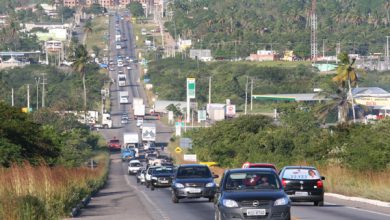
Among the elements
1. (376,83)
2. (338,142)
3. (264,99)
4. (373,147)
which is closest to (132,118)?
(264,99)

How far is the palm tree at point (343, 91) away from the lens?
120 m

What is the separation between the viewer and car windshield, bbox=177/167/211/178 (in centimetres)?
4376

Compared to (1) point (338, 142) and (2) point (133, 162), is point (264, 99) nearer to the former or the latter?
(2) point (133, 162)

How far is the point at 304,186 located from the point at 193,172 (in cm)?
616

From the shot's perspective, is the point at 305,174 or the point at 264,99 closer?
the point at 305,174

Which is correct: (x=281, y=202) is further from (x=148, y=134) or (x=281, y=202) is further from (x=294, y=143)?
(x=148, y=134)

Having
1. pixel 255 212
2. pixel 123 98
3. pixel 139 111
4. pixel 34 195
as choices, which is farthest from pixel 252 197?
pixel 123 98

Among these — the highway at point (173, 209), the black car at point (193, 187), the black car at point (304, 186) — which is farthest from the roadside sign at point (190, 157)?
the black car at point (304, 186)

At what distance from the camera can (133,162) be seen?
3755 inches

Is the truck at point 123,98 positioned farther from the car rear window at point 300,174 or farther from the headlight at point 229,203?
the headlight at point 229,203

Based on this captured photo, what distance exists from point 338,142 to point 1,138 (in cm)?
2496

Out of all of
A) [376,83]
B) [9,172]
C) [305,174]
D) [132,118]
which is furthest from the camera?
[376,83]

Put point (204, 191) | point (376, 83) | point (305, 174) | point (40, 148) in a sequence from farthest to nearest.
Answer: point (376, 83) → point (40, 148) → point (204, 191) → point (305, 174)

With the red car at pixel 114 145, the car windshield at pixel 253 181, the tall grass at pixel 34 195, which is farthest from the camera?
the red car at pixel 114 145
